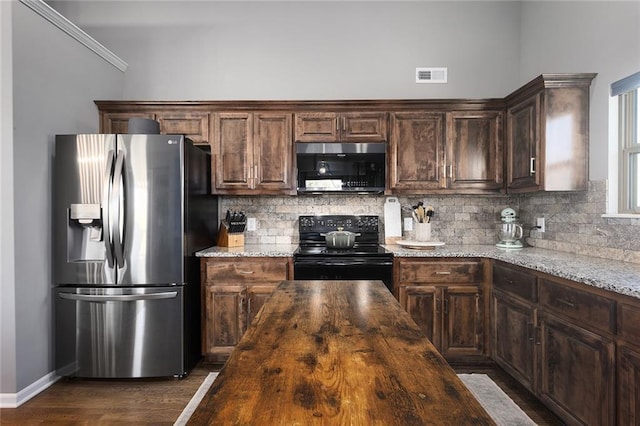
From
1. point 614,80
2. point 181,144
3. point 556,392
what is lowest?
point 556,392

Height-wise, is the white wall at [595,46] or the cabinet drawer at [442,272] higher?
the white wall at [595,46]

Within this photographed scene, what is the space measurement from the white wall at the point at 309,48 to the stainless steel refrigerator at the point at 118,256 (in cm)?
134

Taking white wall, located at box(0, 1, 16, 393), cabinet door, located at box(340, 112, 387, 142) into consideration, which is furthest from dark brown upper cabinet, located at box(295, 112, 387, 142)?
white wall, located at box(0, 1, 16, 393)

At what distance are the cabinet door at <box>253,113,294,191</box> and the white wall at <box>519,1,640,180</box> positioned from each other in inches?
96.5

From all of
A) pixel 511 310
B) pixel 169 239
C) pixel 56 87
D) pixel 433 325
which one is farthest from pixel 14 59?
pixel 511 310

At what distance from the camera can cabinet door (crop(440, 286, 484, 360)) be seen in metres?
3.16

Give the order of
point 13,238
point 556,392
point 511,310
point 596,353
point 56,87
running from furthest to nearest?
1. point 56,87
2. point 511,310
3. point 13,238
4. point 556,392
5. point 596,353

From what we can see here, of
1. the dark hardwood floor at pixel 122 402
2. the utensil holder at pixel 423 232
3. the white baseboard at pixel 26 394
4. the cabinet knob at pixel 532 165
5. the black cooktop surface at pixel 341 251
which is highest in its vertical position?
the cabinet knob at pixel 532 165

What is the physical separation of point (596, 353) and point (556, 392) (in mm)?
506

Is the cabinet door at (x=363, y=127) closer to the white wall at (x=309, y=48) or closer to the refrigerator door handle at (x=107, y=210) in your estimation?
the white wall at (x=309, y=48)

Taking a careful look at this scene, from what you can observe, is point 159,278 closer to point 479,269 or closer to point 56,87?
point 56,87

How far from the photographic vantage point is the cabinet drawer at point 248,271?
321cm

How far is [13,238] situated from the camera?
2561 mm

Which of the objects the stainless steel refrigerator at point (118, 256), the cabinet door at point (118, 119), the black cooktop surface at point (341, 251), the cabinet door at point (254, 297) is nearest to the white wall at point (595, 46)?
the black cooktop surface at point (341, 251)
